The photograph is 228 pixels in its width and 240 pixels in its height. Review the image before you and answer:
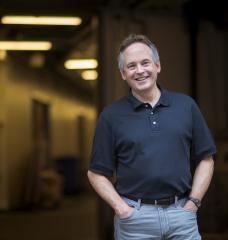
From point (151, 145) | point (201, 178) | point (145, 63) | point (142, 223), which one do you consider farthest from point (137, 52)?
point (142, 223)

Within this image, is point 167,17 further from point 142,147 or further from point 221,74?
point 142,147

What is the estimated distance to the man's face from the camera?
9.55 feet

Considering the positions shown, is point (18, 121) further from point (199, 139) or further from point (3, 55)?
point (199, 139)

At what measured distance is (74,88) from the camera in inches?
861

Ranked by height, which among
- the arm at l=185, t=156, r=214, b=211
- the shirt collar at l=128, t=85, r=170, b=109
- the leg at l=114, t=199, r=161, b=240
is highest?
the shirt collar at l=128, t=85, r=170, b=109

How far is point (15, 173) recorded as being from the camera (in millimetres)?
14445

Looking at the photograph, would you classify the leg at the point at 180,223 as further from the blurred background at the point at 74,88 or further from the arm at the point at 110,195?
the blurred background at the point at 74,88

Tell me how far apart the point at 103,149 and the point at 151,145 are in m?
0.26

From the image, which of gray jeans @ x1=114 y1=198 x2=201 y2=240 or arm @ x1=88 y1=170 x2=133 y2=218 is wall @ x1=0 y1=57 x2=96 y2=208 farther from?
gray jeans @ x1=114 y1=198 x2=201 y2=240

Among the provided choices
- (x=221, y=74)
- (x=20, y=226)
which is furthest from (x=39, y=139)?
(x=221, y=74)

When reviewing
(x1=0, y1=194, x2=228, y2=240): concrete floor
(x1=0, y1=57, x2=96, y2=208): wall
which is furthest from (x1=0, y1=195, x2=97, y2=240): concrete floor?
(x1=0, y1=57, x2=96, y2=208): wall

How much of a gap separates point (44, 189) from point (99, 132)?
39.2ft

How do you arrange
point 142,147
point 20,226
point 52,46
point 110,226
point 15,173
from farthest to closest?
point 15,173 → point 52,46 → point 20,226 → point 110,226 → point 142,147

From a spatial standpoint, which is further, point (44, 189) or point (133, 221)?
point (44, 189)
